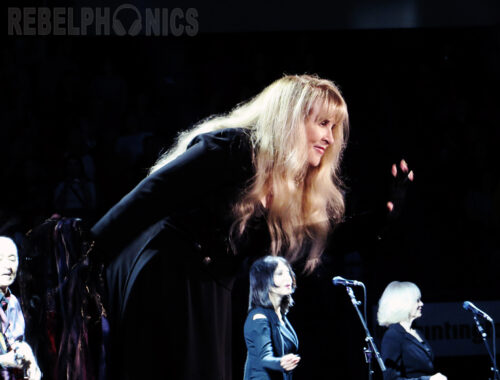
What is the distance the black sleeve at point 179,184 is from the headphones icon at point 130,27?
4.19m

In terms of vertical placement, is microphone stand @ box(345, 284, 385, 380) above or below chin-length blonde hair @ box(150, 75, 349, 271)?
below

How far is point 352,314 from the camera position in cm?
626

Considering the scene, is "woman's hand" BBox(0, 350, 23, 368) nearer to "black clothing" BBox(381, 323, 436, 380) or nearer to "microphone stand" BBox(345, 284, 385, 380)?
"microphone stand" BBox(345, 284, 385, 380)

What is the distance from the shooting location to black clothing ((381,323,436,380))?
5402 mm

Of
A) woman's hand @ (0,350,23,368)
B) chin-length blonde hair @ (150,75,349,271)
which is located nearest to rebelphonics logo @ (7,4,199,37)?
woman's hand @ (0,350,23,368)

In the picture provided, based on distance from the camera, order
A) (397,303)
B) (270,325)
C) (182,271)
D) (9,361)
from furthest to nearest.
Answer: (397,303) → (270,325) → (9,361) → (182,271)

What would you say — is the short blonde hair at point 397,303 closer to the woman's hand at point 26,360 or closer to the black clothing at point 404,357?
the black clothing at point 404,357

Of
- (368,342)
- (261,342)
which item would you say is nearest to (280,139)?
(261,342)

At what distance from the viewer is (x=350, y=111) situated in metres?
7.54

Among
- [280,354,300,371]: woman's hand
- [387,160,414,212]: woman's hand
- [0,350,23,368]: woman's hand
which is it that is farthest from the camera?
[280,354,300,371]: woman's hand

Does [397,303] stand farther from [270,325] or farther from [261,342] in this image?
[261,342]

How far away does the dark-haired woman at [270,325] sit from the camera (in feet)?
16.0

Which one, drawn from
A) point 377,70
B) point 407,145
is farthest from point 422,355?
point 377,70

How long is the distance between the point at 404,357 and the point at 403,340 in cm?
13
